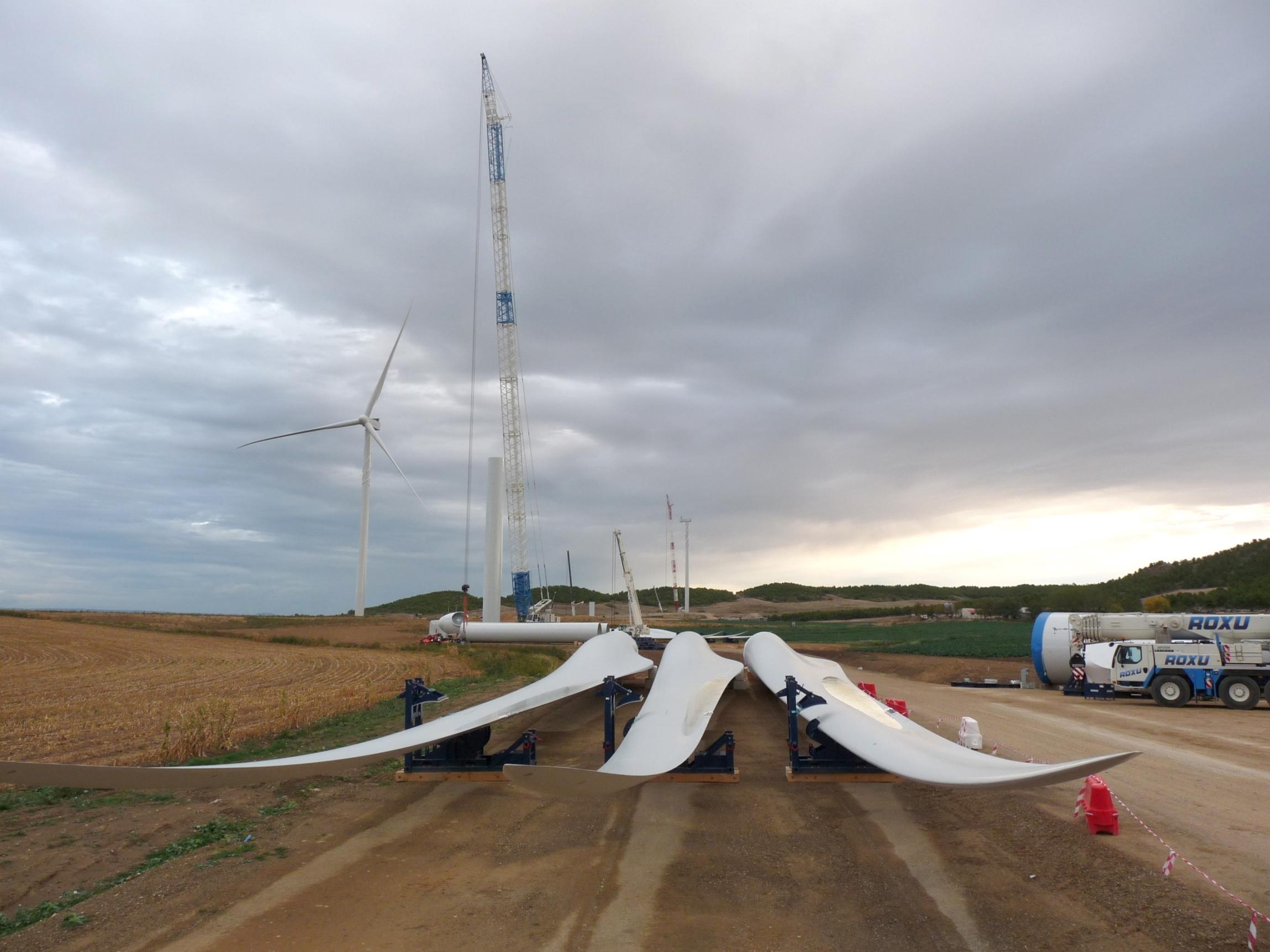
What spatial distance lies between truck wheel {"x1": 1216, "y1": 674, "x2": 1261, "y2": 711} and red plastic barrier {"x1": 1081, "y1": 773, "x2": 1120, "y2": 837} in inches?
719

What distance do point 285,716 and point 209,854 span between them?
8421mm

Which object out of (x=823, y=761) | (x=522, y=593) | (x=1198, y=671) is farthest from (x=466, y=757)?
(x=522, y=593)

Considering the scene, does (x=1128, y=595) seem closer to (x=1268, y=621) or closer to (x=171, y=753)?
(x=1268, y=621)

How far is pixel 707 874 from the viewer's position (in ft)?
25.0

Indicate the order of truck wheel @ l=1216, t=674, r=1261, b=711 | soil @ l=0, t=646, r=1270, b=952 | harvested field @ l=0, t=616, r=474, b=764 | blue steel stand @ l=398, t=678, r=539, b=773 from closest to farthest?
soil @ l=0, t=646, r=1270, b=952
blue steel stand @ l=398, t=678, r=539, b=773
harvested field @ l=0, t=616, r=474, b=764
truck wheel @ l=1216, t=674, r=1261, b=711

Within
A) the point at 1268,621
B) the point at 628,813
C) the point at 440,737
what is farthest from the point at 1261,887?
the point at 1268,621

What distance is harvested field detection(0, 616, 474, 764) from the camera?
1357 cm

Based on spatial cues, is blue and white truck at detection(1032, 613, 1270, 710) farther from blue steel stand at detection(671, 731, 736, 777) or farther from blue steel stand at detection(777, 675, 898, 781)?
blue steel stand at detection(671, 731, 736, 777)

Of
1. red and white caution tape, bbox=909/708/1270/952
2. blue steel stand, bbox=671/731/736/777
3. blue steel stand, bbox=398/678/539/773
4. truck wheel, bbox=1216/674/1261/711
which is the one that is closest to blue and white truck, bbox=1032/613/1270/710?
truck wheel, bbox=1216/674/1261/711

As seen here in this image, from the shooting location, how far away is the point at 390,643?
48.6 meters

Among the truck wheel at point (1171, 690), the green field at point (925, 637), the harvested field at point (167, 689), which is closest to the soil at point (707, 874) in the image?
the harvested field at point (167, 689)

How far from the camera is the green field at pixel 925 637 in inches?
1718

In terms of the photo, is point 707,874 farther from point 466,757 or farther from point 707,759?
point 466,757

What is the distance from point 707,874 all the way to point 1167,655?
73.3 feet
